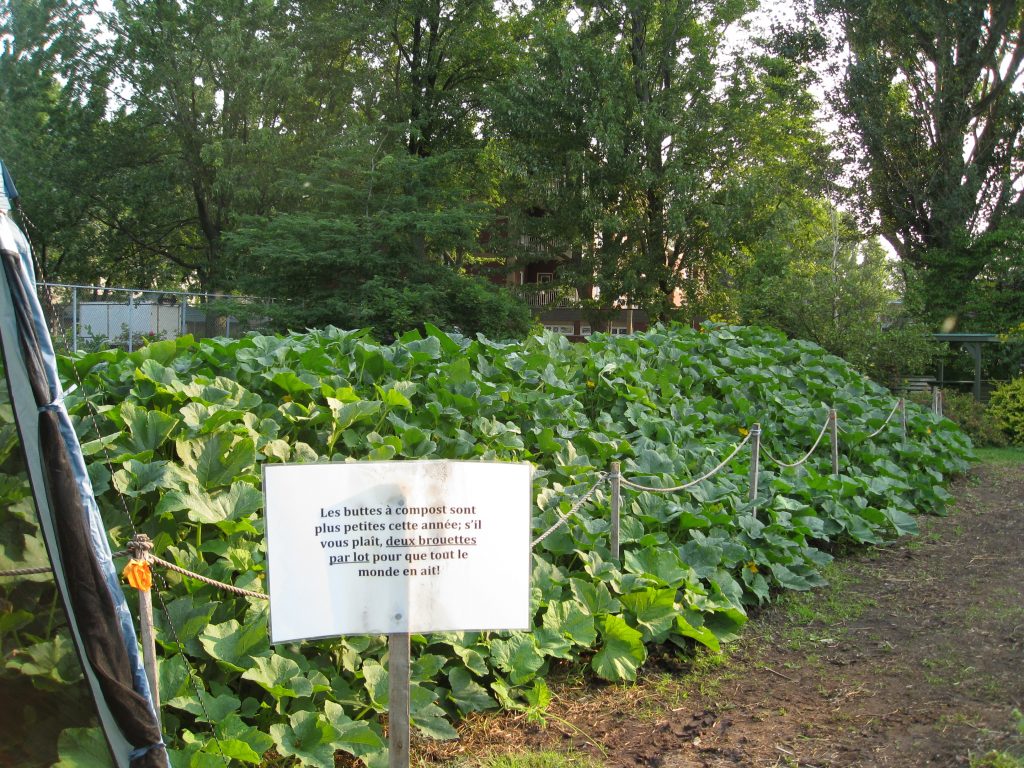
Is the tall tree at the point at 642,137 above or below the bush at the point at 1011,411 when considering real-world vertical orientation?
above

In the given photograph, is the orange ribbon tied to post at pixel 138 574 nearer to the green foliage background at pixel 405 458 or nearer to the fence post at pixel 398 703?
the green foliage background at pixel 405 458

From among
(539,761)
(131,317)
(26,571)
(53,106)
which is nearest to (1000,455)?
(539,761)

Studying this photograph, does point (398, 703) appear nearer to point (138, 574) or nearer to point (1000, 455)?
point (138, 574)

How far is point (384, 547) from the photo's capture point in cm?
285

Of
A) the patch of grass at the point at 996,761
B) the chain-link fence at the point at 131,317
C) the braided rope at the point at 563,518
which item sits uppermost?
the chain-link fence at the point at 131,317

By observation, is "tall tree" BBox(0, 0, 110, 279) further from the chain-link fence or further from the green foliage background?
the green foliage background

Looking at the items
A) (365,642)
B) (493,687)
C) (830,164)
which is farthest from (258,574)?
(830,164)

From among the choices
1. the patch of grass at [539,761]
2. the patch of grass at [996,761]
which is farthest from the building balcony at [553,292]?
the patch of grass at [996,761]

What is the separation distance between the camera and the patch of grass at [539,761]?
367 cm

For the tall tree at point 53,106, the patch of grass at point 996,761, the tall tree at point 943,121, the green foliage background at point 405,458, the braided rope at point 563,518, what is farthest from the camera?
the tall tree at point 53,106

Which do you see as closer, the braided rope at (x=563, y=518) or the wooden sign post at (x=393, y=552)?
the wooden sign post at (x=393, y=552)

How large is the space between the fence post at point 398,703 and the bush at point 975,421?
595 inches

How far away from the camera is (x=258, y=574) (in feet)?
13.0

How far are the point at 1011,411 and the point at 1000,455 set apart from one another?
2577mm
